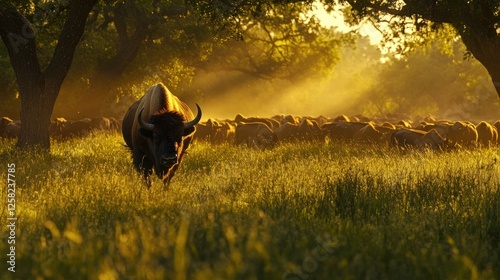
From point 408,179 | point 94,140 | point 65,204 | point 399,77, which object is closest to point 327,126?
point 94,140

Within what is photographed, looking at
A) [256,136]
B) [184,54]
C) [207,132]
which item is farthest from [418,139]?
[184,54]

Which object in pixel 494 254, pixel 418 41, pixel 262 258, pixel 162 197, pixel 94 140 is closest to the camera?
pixel 262 258

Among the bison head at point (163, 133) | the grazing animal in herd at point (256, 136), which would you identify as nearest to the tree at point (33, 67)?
the grazing animal in herd at point (256, 136)

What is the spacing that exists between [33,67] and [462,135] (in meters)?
13.4

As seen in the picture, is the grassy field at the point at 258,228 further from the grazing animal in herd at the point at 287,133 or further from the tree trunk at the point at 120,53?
the tree trunk at the point at 120,53

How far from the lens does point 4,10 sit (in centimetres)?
1756

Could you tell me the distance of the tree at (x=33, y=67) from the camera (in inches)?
701

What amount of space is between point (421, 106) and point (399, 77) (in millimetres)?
4489

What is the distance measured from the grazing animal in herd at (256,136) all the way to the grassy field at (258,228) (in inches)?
382

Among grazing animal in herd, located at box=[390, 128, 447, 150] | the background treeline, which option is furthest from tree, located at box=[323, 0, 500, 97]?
grazing animal in herd, located at box=[390, 128, 447, 150]

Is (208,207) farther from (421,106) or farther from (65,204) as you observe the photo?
(421,106)

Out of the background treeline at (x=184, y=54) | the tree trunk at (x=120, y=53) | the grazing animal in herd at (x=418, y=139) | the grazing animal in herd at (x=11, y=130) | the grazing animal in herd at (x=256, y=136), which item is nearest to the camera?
the grazing animal in herd at (x=418, y=139)

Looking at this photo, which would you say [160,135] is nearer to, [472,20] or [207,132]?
[472,20]

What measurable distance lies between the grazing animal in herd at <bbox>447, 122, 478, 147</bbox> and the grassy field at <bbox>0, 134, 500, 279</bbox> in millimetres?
9395
